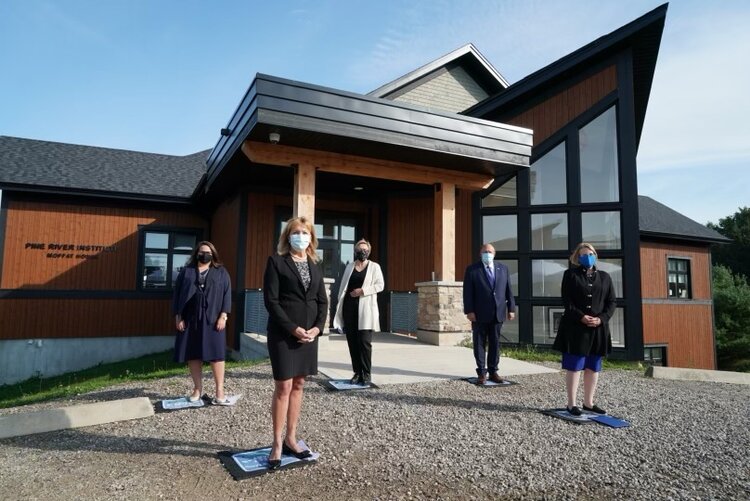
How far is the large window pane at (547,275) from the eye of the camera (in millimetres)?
10344

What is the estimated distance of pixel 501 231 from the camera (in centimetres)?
1090

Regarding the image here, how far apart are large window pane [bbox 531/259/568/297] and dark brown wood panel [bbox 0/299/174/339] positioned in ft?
32.3

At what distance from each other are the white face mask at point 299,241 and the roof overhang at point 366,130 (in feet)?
13.2

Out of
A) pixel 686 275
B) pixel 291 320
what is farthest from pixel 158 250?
pixel 686 275

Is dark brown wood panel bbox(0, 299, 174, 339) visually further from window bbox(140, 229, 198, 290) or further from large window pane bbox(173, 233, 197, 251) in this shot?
large window pane bbox(173, 233, 197, 251)

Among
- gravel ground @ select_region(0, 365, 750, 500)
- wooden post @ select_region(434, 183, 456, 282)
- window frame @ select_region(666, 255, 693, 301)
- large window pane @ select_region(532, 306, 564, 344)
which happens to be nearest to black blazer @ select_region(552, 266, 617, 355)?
gravel ground @ select_region(0, 365, 750, 500)

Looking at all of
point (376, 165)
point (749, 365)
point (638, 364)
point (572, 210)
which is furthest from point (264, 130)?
point (749, 365)

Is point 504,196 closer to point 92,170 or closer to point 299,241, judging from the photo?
point 299,241

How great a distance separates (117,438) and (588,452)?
3.78 metres

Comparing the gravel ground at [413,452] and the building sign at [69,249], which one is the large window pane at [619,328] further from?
the building sign at [69,249]

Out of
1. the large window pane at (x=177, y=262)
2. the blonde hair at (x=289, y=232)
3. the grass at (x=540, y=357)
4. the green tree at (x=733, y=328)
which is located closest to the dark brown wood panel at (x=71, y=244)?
the large window pane at (x=177, y=262)

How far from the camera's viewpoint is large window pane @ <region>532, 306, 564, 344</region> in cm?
1024

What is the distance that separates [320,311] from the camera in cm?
349

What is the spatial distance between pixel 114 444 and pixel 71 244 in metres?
10.8
